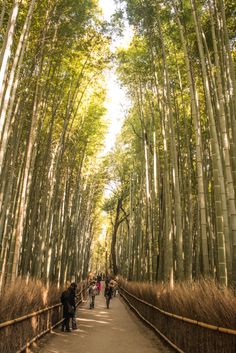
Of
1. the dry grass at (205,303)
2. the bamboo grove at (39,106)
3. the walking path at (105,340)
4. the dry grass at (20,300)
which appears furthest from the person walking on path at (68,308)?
the dry grass at (205,303)

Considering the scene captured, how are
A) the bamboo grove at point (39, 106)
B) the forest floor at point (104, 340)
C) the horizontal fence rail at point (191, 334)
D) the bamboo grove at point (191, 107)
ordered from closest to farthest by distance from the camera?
the horizontal fence rail at point (191, 334), the bamboo grove at point (191, 107), the forest floor at point (104, 340), the bamboo grove at point (39, 106)

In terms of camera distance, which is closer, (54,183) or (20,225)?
(20,225)

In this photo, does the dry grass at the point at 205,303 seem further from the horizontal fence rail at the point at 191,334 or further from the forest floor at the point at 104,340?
the forest floor at the point at 104,340

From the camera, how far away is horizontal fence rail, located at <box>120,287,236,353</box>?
2931 millimetres

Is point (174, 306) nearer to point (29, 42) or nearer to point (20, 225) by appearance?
point (20, 225)

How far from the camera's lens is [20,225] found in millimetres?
5488

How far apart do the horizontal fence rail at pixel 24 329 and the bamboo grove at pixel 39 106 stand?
78cm

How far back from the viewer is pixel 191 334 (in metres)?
4.02

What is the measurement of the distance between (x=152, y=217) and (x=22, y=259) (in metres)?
3.86

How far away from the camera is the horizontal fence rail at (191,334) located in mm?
2931

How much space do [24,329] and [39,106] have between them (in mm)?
4293

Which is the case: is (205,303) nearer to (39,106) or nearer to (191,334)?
(191,334)

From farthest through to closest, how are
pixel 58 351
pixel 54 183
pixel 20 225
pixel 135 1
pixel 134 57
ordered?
1. pixel 134 57
2. pixel 54 183
3. pixel 135 1
4. pixel 20 225
5. pixel 58 351

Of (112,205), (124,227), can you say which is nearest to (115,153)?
(112,205)
